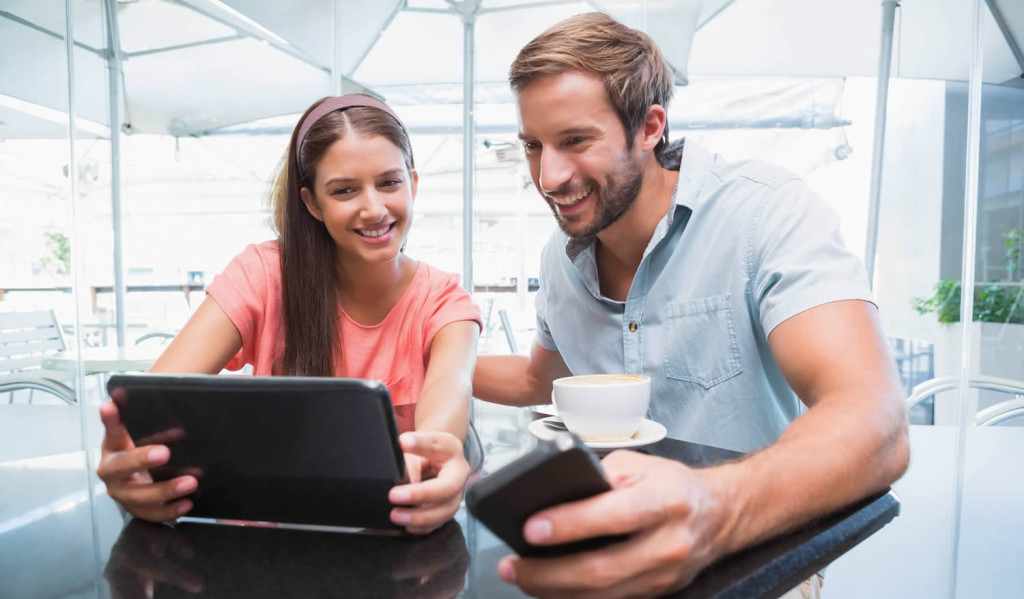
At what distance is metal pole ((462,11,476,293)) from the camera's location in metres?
4.26

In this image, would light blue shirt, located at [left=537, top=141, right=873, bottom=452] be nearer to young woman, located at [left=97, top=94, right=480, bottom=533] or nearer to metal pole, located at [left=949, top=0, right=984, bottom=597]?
young woman, located at [left=97, top=94, right=480, bottom=533]

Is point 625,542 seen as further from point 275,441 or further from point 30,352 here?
point 30,352

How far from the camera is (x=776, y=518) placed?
52cm

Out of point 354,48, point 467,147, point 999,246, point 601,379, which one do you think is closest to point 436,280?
point 601,379

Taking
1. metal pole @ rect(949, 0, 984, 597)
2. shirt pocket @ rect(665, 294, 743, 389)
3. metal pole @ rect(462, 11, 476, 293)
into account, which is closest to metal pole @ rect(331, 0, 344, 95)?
metal pole @ rect(462, 11, 476, 293)

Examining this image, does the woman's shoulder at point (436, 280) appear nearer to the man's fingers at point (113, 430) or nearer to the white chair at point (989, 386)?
the man's fingers at point (113, 430)

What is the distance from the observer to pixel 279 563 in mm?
517

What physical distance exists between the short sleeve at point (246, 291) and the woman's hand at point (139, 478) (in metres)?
0.64

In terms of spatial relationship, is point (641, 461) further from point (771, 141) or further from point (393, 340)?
point (771, 141)

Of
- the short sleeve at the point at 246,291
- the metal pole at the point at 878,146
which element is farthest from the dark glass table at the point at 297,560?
the metal pole at the point at 878,146

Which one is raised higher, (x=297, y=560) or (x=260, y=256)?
(x=260, y=256)

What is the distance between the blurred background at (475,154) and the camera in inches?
131

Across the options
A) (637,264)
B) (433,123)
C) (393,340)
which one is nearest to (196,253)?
(433,123)

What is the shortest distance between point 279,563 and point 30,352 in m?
4.21
